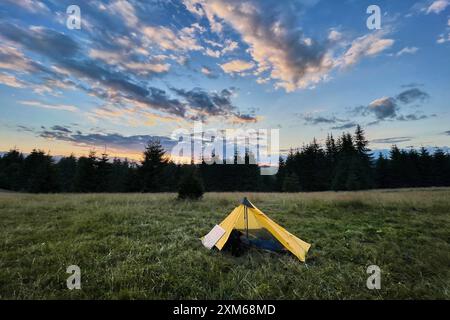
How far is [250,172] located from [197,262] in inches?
1964

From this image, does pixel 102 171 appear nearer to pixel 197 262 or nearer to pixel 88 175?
pixel 88 175

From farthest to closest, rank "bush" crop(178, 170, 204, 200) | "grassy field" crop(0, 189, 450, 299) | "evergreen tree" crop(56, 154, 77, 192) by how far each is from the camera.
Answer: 1. "evergreen tree" crop(56, 154, 77, 192)
2. "bush" crop(178, 170, 204, 200)
3. "grassy field" crop(0, 189, 450, 299)

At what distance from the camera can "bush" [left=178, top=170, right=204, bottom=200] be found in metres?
14.9

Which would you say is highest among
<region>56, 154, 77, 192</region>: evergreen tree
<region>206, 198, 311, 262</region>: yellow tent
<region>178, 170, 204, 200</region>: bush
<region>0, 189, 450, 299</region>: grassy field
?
<region>56, 154, 77, 192</region>: evergreen tree

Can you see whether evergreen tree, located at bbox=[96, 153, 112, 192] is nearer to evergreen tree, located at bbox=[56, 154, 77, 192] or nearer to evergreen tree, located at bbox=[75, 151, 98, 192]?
evergreen tree, located at bbox=[75, 151, 98, 192]

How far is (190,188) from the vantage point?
49.4 ft

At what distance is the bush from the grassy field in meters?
6.24

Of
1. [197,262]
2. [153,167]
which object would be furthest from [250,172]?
[197,262]

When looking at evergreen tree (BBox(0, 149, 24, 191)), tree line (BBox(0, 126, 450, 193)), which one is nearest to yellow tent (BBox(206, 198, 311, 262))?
tree line (BBox(0, 126, 450, 193))

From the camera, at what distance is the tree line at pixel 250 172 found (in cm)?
3491

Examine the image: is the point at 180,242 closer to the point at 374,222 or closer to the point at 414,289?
the point at 414,289

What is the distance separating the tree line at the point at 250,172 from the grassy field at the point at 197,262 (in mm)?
27573

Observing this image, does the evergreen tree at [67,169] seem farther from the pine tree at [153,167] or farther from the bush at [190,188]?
the bush at [190,188]
